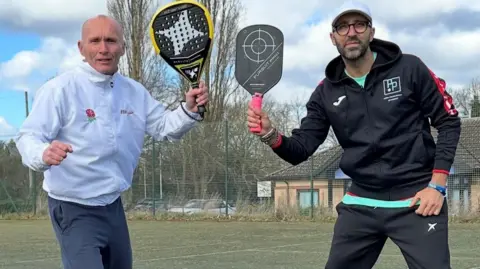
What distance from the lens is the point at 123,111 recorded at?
15.3ft

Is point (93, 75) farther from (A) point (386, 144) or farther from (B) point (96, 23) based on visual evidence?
(A) point (386, 144)

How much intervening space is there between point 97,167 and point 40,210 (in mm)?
20017

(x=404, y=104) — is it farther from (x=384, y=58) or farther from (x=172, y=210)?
(x=172, y=210)

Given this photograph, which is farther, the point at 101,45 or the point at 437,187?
the point at 101,45

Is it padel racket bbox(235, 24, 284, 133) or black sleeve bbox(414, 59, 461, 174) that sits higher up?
padel racket bbox(235, 24, 284, 133)

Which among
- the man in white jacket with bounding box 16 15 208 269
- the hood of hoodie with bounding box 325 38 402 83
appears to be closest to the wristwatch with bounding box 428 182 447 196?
the hood of hoodie with bounding box 325 38 402 83

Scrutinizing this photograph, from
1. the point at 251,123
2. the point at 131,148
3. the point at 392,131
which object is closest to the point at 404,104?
the point at 392,131

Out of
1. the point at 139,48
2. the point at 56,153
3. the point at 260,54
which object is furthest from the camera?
the point at 139,48

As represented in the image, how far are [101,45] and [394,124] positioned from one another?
5.85 feet

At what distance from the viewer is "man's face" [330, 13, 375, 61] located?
177 inches

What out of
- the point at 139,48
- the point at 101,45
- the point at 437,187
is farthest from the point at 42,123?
the point at 139,48

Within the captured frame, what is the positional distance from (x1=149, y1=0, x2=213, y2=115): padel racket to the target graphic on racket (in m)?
6.37

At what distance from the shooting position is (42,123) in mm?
4348

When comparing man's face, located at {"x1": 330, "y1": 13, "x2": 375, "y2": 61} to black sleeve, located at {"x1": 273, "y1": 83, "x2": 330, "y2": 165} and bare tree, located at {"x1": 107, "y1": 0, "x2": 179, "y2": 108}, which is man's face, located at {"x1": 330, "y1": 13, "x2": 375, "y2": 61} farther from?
bare tree, located at {"x1": 107, "y1": 0, "x2": 179, "y2": 108}
